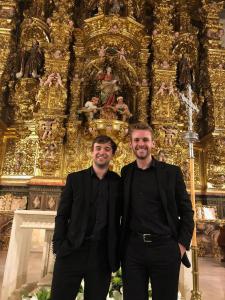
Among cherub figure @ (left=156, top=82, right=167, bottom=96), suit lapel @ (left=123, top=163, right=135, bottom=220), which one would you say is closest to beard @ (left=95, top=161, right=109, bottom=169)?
suit lapel @ (left=123, top=163, right=135, bottom=220)

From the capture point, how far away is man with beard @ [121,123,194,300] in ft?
7.23

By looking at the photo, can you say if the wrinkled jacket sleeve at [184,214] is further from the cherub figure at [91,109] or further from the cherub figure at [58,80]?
the cherub figure at [58,80]

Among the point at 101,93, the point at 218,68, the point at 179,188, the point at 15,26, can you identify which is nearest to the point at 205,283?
the point at 179,188

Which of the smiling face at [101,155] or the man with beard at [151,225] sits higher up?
the smiling face at [101,155]

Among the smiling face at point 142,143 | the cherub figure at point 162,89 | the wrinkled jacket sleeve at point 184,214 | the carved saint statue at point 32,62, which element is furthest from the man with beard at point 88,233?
the carved saint statue at point 32,62

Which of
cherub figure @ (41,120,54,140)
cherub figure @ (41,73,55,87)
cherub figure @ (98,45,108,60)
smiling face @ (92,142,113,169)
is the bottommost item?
smiling face @ (92,142,113,169)

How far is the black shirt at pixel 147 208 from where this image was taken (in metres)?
2.26

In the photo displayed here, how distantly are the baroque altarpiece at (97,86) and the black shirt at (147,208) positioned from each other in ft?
22.9

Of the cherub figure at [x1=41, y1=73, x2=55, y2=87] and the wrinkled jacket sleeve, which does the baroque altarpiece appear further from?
the wrinkled jacket sleeve

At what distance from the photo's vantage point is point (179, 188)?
2.42 metres

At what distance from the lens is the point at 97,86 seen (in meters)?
10.8

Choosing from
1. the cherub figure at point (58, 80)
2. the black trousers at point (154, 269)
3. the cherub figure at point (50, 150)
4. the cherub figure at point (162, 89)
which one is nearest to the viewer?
the black trousers at point (154, 269)

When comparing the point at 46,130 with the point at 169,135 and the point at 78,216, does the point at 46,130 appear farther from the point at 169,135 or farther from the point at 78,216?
the point at 78,216

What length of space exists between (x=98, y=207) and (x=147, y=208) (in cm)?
42
